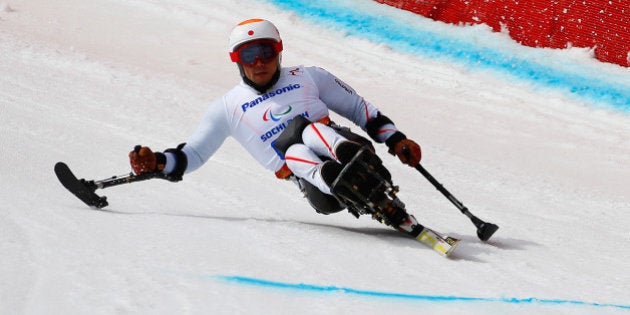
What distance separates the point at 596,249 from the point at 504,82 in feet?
12.5

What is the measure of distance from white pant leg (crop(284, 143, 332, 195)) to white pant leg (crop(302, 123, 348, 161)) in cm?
3

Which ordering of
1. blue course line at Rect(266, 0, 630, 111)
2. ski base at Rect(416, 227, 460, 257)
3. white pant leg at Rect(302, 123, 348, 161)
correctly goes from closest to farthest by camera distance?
ski base at Rect(416, 227, 460, 257) < white pant leg at Rect(302, 123, 348, 161) < blue course line at Rect(266, 0, 630, 111)

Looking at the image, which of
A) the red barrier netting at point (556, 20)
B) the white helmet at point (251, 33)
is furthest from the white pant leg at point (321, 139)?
the red barrier netting at point (556, 20)

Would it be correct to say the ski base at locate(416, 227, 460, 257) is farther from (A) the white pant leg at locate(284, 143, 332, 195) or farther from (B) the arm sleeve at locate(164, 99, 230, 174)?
(B) the arm sleeve at locate(164, 99, 230, 174)

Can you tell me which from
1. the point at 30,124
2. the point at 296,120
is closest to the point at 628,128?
the point at 296,120

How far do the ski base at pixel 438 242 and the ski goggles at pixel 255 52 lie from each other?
1.17m

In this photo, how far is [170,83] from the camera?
8.24m

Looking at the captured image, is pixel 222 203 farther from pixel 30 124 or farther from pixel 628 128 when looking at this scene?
pixel 628 128

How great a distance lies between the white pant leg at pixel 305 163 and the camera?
14.8 ft

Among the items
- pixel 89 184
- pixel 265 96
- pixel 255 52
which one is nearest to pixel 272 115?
pixel 265 96

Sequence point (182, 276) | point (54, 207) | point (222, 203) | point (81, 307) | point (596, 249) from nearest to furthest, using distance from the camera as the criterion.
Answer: point (81, 307) → point (182, 276) → point (54, 207) → point (596, 249) → point (222, 203)

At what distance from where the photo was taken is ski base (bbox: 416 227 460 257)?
436cm

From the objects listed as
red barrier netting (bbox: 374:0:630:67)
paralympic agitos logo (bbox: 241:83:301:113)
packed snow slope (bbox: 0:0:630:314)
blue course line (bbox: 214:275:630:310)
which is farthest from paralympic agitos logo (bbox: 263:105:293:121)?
red barrier netting (bbox: 374:0:630:67)

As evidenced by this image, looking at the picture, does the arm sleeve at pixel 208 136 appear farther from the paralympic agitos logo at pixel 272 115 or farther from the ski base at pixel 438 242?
the ski base at pixel 438 242
